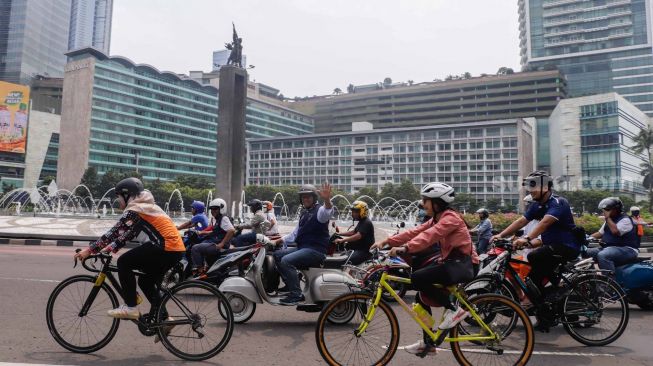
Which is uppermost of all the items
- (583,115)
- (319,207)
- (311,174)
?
(583,115)

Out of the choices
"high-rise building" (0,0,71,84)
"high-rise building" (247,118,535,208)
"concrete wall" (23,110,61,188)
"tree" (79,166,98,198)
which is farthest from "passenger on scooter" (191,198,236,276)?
"high-rise building" (0,0,71,84)

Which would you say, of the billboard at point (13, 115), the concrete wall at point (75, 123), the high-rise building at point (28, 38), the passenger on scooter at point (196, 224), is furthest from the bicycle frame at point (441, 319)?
the high-rise building at point (28, 38)

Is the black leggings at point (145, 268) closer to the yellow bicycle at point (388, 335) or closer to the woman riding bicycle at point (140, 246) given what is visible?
the woman riding bicycle at point (140, 246)

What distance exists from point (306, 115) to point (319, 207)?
144 meters

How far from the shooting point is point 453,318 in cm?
404

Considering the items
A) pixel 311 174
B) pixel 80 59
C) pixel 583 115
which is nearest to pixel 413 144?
pixel 311 174

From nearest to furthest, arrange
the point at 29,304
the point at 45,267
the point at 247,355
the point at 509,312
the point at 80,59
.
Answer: the point at 509,312, the point at 247,355, the point at 29,304, the point at 45,267, the point at 80,59

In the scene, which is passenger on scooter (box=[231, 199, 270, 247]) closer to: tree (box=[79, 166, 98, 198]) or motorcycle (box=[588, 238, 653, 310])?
motorcycle (box=[588, 238, 653, 310])

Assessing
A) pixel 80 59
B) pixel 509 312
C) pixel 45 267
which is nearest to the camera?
pixel 509 312

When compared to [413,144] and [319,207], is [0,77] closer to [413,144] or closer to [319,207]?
[413,144]

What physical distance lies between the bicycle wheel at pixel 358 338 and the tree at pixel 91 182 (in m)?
98.0

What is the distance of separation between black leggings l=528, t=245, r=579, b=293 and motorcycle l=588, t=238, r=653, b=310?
88.8 inches

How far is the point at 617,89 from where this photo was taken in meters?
118

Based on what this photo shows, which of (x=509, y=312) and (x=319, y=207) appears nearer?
(x=509, y=312)
